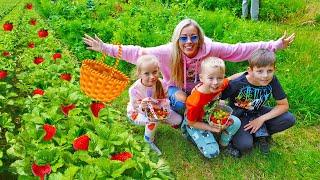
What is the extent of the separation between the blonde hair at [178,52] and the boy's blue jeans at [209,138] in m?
0.39

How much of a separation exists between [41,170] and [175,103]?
1910mm

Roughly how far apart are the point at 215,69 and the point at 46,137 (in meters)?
1.50

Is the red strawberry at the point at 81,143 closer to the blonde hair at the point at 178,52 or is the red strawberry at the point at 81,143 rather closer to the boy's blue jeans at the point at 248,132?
the blonde hair at the point at 178,52

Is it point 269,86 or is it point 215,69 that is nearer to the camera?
Result: point 215,69

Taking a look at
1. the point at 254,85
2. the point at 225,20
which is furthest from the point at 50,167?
the point at 225,20

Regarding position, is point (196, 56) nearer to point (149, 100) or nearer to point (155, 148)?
point (149, 100)

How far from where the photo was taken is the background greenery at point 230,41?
14.5 ft

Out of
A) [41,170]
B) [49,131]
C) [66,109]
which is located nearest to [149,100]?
[66,109]

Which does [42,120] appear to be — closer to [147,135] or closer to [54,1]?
[147,135]

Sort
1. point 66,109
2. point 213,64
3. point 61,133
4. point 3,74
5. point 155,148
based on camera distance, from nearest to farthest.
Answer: point 61,133 < point 66,109 < point 213,64 < point 3,74 < point 155,148

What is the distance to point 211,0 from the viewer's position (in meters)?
9.19

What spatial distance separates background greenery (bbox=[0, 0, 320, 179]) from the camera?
4.41 m

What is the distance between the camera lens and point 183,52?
14.6 feet

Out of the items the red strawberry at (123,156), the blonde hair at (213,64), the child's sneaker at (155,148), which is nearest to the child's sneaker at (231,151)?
the child's sneaker at (155,148)
